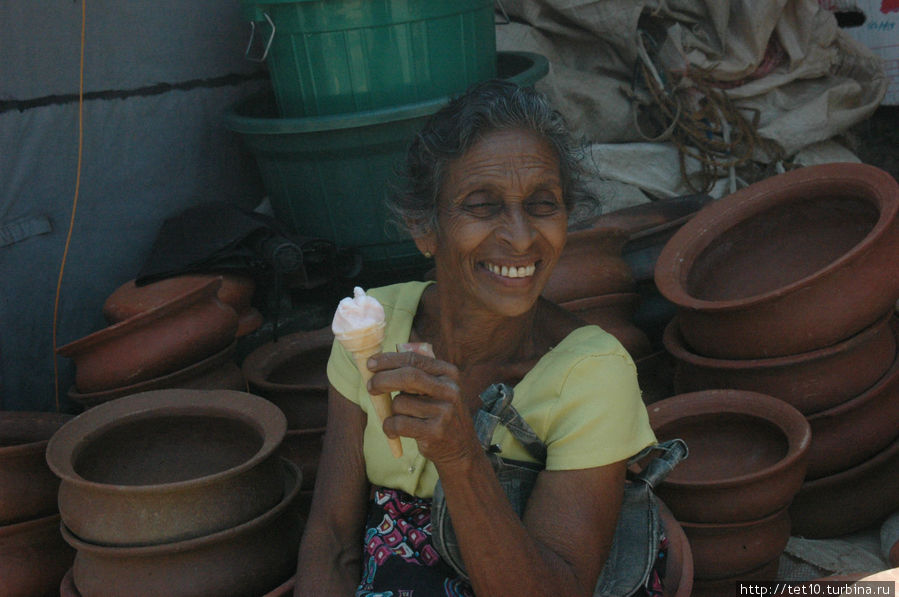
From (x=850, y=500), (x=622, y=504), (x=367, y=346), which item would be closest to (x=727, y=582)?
(x=850, y=500)

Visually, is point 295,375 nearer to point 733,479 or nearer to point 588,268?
point 588,268

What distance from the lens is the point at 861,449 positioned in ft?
9.69

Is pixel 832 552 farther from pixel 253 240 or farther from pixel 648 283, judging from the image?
pixel 253 240

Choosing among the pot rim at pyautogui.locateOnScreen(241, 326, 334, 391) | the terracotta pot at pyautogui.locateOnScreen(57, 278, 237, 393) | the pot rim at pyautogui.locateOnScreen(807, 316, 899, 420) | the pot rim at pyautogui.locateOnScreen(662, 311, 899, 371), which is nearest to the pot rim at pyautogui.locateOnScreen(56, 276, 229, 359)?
the terracotta pot at pyautogui.locateOnScreen(57, 278, 237, 393)

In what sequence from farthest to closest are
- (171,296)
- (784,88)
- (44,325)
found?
(784,88) → (44,325) → (171,296)

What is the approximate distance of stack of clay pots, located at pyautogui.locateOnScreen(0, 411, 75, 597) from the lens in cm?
263

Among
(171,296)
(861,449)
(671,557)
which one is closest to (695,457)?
(861,449)

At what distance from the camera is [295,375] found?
3.57m

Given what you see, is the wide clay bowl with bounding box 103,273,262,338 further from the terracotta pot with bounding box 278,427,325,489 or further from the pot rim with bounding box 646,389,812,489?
the pot rim with bounding box 646,389,812,489

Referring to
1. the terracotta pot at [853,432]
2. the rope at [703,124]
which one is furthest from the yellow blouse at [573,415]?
the rope at [703,124]

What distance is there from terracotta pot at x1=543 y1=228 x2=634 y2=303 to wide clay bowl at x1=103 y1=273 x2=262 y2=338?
47.9 inches

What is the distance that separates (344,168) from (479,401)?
1.81 metres

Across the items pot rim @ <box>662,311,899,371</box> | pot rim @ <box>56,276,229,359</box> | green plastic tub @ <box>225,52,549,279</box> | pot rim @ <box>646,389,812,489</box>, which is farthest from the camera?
green plastic tub @ <box>225,52,549,279</box>

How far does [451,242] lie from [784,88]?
3288 millimetres
